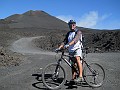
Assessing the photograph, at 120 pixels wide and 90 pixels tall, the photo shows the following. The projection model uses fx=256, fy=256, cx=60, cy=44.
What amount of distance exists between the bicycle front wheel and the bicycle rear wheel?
773mm

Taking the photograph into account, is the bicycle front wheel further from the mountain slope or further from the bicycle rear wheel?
the mountain slope

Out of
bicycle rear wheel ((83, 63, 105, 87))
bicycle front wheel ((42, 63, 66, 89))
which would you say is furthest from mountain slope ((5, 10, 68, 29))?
bicycle rear wheel ((83, 63, 105, 87))

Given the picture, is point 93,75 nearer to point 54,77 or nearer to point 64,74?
point 64,74

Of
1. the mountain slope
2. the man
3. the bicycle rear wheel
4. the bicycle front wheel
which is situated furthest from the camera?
the mountain slope

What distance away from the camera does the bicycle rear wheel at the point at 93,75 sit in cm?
823

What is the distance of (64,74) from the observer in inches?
314

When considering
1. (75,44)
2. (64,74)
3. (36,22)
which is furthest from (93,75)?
(36,22)

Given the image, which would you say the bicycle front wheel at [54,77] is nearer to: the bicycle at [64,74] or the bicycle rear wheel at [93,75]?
the bicycle at [64,74]

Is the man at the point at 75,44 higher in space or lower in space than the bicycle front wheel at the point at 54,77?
higher

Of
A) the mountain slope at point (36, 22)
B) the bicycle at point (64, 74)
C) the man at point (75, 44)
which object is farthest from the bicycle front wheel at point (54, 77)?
the mountain slope at point (36, 22)

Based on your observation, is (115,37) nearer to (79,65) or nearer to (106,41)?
(106,41)

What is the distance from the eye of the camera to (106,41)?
28500 mm

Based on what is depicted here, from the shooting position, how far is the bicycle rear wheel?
27.0ft

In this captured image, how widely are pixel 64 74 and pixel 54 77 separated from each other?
1.17ft
